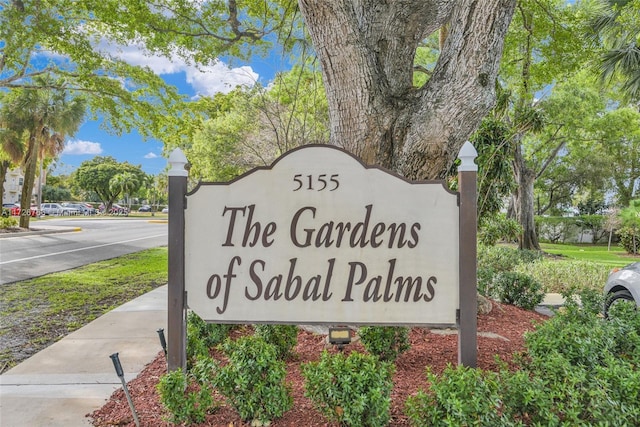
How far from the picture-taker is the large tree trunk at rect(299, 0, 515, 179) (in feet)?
10.3

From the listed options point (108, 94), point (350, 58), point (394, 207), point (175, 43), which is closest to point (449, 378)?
point (394, 207)

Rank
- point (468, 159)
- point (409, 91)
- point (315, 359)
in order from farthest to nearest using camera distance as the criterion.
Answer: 1. point (409, 91)
2. point (315, 359)
3. point (468, 159)

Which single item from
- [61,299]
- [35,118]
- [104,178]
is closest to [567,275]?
[61,299]

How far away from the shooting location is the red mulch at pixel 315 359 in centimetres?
234

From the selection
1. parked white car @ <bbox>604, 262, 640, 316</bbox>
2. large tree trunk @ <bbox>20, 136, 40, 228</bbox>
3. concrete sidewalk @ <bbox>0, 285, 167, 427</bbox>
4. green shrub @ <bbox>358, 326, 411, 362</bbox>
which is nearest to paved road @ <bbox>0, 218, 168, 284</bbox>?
large tree trunk @ <bbox>20, 136, 40, 228</bbox>

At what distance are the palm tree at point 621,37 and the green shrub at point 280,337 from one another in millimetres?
11159

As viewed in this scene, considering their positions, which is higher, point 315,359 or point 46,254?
point 315,359

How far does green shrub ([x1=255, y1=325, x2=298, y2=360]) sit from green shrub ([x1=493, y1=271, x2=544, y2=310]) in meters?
3.40

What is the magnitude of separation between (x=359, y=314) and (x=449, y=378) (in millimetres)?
620

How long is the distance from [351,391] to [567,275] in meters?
7.42

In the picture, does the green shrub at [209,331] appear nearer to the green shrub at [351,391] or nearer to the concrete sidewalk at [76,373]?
the concrete sidewalk at [76,373]

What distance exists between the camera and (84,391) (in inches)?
117

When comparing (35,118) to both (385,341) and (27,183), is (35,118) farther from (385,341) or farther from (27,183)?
(385,341)

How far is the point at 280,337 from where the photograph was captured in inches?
122
